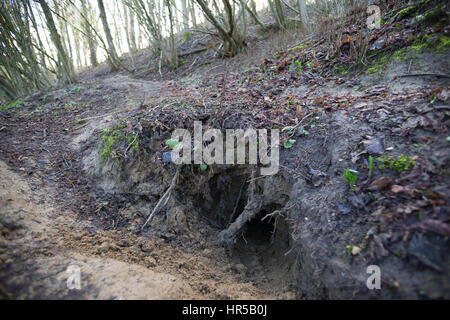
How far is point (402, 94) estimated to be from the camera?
2.97m

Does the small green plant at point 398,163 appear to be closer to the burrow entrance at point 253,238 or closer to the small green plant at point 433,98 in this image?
the small green plant at point 433,98

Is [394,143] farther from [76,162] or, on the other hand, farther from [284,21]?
[284,21]

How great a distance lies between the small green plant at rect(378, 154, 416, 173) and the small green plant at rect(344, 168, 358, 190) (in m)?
0.24

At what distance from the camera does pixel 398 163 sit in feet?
7.47

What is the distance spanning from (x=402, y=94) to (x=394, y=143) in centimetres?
92

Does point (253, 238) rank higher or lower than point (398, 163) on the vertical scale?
lower

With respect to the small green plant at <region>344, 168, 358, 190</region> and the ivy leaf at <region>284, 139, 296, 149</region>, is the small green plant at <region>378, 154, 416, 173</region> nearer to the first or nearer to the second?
the small green plant at <region>344, 168, 358, 190</region>

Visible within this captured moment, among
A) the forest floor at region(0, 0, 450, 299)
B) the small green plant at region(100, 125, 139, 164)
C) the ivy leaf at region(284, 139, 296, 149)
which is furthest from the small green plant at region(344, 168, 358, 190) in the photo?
the small green plant at region(100, 125, 139, 164)

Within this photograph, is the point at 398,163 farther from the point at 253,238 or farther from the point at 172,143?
the point at 172,143

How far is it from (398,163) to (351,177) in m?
0.42

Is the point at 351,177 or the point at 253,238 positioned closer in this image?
the point at 351,177

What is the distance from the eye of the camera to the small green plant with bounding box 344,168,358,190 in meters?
2.38

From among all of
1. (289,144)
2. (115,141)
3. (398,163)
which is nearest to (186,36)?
(115,141)
